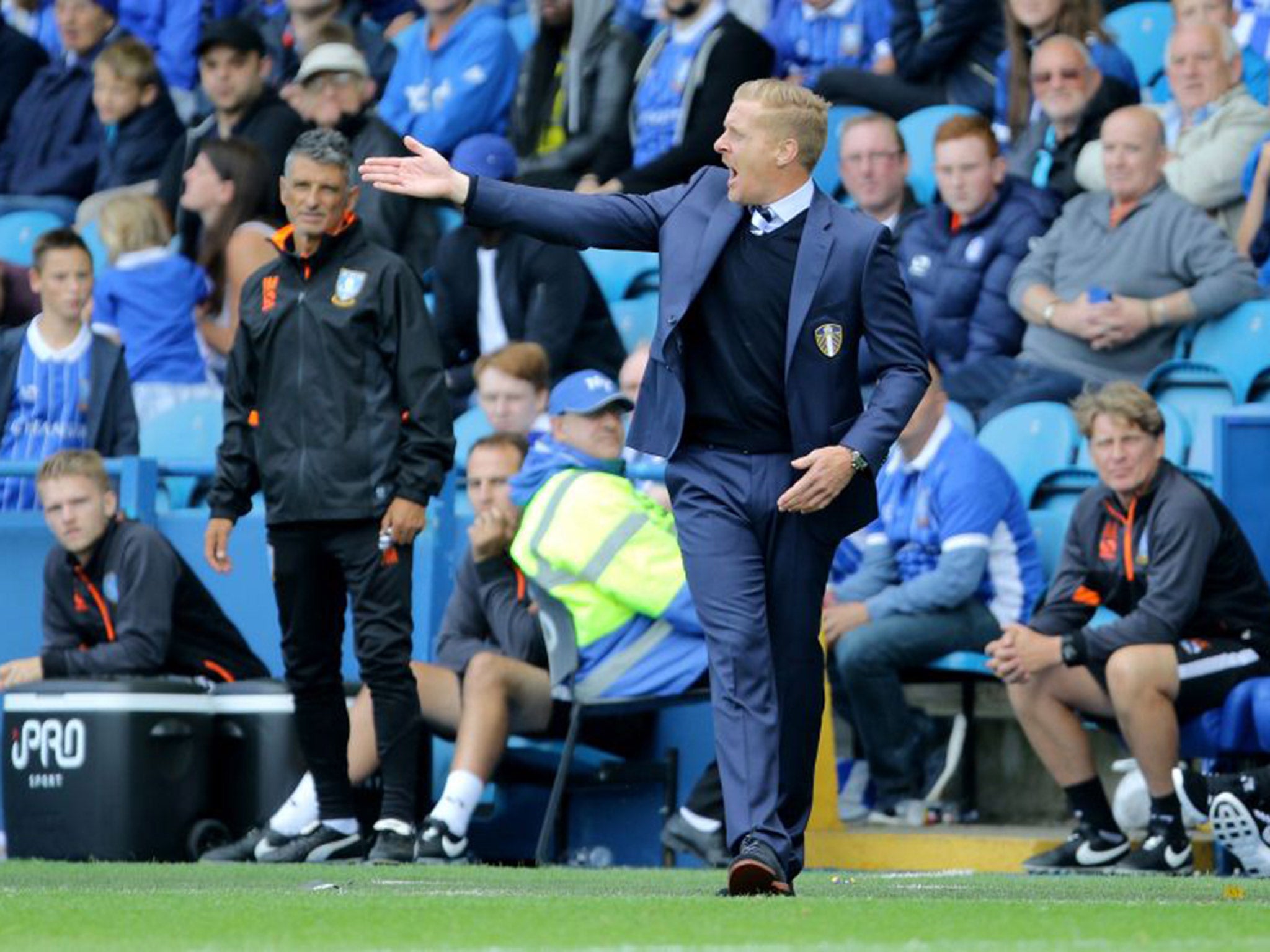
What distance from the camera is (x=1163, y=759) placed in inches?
339

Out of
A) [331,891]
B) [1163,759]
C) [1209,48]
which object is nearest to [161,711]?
[331,891]

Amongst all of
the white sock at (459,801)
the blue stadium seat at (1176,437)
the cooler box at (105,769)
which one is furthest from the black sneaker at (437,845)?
the blue stadium seat at (1176,437)

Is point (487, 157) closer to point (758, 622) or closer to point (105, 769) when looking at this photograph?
point (105, 769)

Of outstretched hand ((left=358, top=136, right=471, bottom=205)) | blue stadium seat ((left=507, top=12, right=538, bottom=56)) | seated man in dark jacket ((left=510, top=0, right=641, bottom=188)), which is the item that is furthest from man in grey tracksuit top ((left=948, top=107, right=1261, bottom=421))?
blue stadium seat ((left=507, top=12, right=538, bottom=56))

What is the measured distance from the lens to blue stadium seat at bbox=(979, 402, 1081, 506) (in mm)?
10312

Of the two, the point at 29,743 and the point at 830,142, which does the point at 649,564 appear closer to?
the point at 29,743

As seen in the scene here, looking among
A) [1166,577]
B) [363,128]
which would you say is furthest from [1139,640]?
Result: [363,128]

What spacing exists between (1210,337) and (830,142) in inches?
116

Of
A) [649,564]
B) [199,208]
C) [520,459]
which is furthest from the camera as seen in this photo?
[199,208]

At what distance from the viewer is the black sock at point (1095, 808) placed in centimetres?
882

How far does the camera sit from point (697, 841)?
29.7 ft

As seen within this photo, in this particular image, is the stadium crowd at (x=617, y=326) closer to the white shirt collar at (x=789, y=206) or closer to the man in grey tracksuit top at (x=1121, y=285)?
the man in grey tracksuit top at (x=1121, y=285)

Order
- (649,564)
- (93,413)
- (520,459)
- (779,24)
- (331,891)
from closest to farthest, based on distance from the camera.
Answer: (331,891) < (649,564) < (520,459) < (93,413) < (779,24)

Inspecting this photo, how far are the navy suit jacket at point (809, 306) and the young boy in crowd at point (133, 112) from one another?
340 inches
